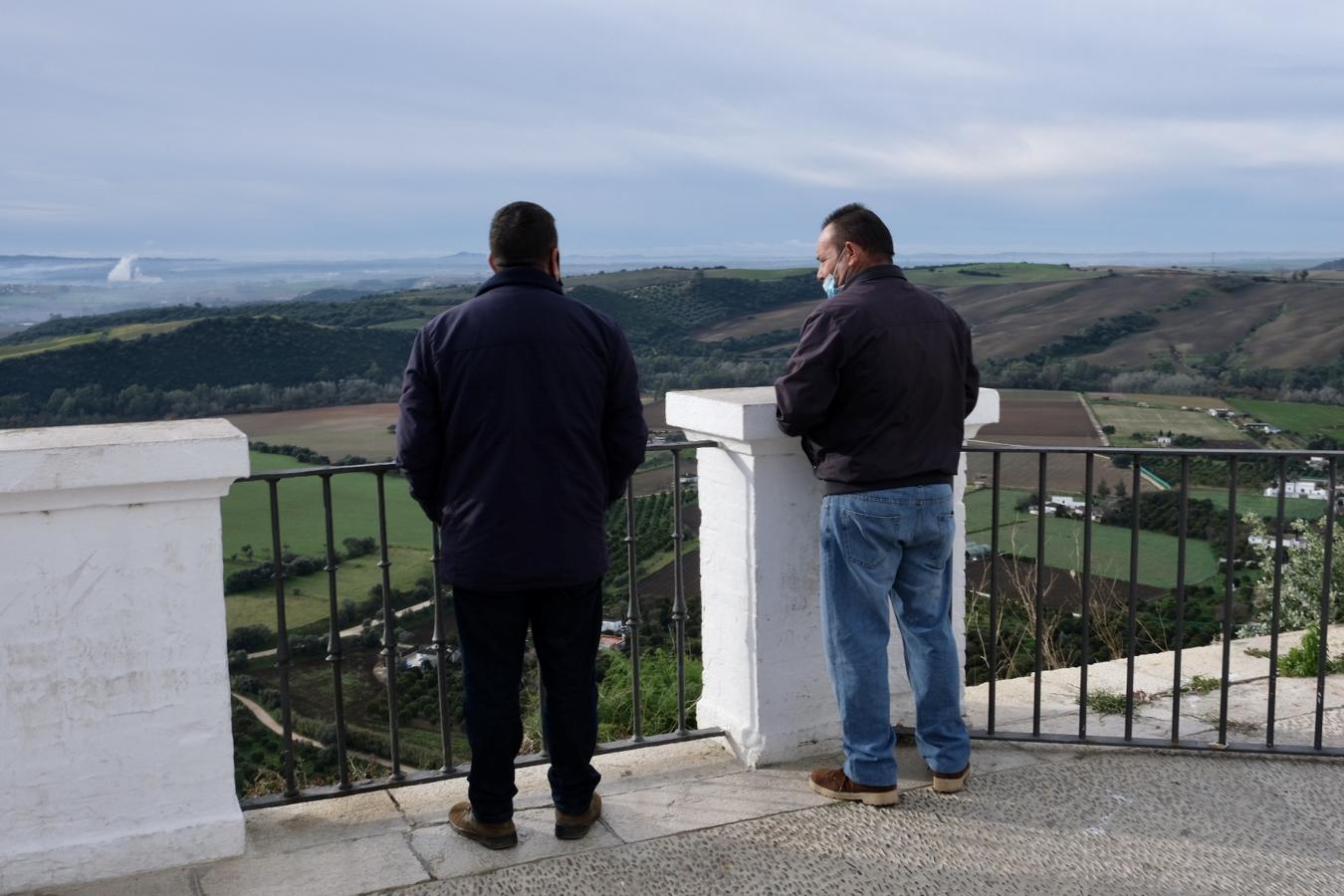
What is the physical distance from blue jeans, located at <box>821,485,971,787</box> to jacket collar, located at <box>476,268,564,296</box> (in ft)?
3.98

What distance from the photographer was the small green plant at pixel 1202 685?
17.6 feet

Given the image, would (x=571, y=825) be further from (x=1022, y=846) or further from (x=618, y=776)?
(x=1022, y=846)

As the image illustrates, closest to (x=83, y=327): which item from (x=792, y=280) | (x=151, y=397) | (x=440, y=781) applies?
Answer: (x=151, y=397)

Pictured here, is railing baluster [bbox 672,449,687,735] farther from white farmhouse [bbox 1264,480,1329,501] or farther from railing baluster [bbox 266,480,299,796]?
white farmhouse [bbox 1264,480,1329,501]

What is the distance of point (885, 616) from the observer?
3793 mm

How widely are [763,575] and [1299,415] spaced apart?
36777 mm

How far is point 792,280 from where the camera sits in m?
60.5

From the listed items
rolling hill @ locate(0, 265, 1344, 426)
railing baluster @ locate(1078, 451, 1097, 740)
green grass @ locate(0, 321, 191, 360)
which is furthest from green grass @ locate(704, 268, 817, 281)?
railing baluster @ locate(1078, 451, 1097, 740)

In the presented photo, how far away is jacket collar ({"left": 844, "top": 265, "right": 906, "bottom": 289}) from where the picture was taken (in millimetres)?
3662

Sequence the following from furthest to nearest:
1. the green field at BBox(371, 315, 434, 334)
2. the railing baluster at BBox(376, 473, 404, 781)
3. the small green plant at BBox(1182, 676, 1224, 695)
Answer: the green field at BBox(371, 315, 434, 334) < the small green plant at BBox(1182, 676, 1224, 695) < the railing baluster at BBox(376, 473, 404, 781)

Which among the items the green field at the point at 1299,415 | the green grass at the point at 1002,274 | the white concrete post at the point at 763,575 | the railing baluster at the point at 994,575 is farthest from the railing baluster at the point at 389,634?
the green grass at the point at 1002,274

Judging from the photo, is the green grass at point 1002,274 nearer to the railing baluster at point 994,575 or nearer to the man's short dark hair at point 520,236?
the railing baluster at point 994,575

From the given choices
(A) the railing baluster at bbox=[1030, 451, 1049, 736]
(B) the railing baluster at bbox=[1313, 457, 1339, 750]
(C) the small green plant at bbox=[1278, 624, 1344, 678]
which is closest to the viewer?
(B) the railing baluster at bbox=[1313, 457, 1339, 750]

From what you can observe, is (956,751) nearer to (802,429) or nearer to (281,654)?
(802,429)
